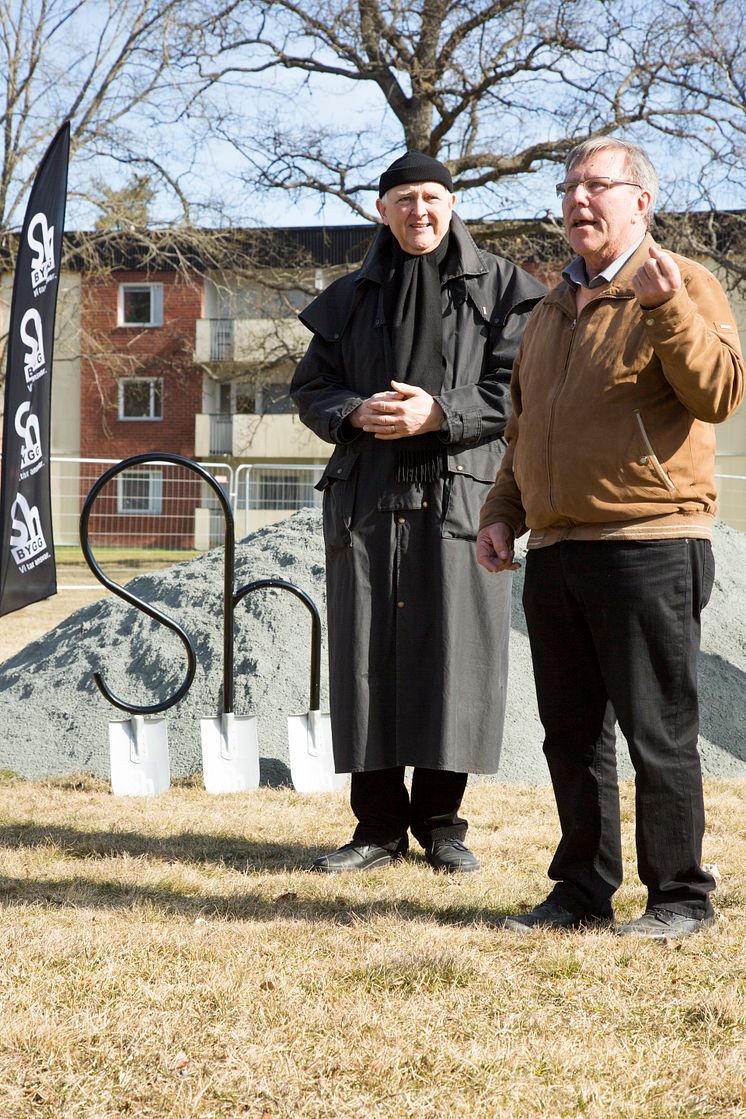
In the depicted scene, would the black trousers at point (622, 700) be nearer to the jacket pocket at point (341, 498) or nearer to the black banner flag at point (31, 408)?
the jacket pocket at point (341, 498)

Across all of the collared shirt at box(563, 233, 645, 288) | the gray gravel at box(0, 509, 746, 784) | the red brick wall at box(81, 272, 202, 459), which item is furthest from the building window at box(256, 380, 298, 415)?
the collared shirt at box(563, 233, 645, 288)

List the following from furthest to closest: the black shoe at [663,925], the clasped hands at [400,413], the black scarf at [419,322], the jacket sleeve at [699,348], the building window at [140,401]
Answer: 1. the building window at [140,401]
2. the black scarf at [419,322]
3. the clasped hands at [400,413]
4. the black shoe at [663,925]
5. the jacket sleeve at [699,348]

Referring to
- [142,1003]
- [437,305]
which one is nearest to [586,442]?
[437,305]

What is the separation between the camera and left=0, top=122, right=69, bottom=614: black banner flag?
19.1 feet

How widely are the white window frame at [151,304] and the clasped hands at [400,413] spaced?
95.7 ft

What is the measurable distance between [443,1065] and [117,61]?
17012 mm

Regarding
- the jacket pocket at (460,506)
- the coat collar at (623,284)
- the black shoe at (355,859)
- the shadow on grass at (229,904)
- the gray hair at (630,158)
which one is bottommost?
the black shoe at (355,859)

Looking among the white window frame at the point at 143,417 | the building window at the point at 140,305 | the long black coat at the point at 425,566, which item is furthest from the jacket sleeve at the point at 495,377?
the building window at the point at 140,305

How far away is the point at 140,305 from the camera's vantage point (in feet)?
105

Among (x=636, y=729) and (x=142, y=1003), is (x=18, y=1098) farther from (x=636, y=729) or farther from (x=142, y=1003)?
(x=636, y=729)

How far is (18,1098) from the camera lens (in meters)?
2.02

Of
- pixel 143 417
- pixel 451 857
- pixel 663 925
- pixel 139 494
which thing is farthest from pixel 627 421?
pixel 143 417

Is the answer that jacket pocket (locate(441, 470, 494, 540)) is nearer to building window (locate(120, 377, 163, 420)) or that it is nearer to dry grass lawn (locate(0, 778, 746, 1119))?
dry grass lawn (locate(0, 778, 746, 1119))

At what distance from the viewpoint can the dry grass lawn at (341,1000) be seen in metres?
2.07
